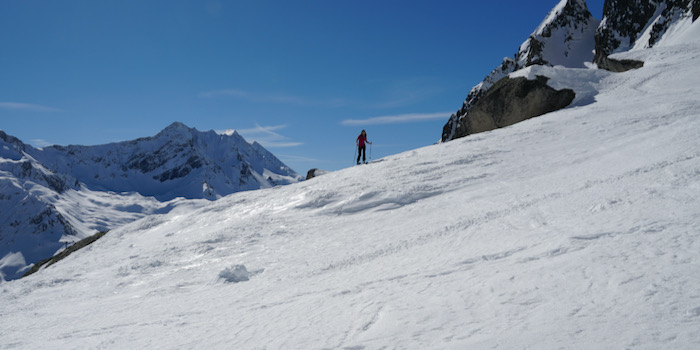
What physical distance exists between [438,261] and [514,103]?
2107cm

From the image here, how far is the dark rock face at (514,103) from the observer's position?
23594 millimetres

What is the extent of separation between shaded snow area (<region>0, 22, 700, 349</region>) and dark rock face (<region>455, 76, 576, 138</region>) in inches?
200

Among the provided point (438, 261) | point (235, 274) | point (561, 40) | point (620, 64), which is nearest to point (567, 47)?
point (561, 40)

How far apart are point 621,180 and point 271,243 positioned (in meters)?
10.00

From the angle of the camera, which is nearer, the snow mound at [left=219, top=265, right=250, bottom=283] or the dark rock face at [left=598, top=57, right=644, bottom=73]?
the snow mound at [left=219, top=265, right=250, bottom=283]

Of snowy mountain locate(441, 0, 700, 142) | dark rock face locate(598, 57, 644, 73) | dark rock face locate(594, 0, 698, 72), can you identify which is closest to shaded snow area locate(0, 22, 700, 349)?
snowy mountain locate(441, 0, 700, 142)

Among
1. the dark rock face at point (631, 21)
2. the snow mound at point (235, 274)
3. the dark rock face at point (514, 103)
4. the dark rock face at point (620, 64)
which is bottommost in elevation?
the snow mound at point (235, 274)

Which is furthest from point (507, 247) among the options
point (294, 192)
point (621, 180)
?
point (294, 192)

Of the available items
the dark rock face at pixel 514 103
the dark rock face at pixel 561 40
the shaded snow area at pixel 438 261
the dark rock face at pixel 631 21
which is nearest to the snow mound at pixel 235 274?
the shaded snow area at pixel 438 261

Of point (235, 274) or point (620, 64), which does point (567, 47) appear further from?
point (235, 274)

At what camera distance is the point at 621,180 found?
385 inches

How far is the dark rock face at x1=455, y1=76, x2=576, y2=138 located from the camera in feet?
77.4

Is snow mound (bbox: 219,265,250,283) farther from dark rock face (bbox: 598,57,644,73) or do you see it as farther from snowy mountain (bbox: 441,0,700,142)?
dark rock face (bbox: 598,57,644,73)

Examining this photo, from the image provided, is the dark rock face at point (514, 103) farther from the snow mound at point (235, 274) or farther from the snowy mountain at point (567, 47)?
Result: the snow mound at point (235, 274)
